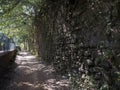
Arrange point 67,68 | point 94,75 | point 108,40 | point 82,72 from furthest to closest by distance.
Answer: point 67,68, point 82,72, point 94,75, point 108,40

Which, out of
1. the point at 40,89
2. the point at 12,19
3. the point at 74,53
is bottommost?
the point at 40,89

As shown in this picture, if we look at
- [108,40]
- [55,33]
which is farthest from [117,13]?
[55,33]

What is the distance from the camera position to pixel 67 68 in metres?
8.66

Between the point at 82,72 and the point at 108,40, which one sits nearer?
the point at 108,40

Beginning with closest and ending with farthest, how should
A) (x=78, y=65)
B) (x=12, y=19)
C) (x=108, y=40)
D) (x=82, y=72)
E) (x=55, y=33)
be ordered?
(x=108, y=40) < (x=82, y=72) < (x=78, y=65) < (x=55, y=33) < (x=12, y=19)

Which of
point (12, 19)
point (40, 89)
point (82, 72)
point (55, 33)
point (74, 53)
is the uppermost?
point (12, 19)

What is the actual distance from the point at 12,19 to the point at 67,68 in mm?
11904

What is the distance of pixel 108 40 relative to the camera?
16.5 feet

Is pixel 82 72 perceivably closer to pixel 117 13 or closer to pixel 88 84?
pixel 88 84

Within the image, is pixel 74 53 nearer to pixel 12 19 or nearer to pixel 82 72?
pixel 82 72

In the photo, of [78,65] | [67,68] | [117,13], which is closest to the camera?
[117,13]

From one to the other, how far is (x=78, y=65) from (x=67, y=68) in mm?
1396

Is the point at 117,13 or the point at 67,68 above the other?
the point at 117,13

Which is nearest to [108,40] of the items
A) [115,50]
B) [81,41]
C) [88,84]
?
[115,50]
